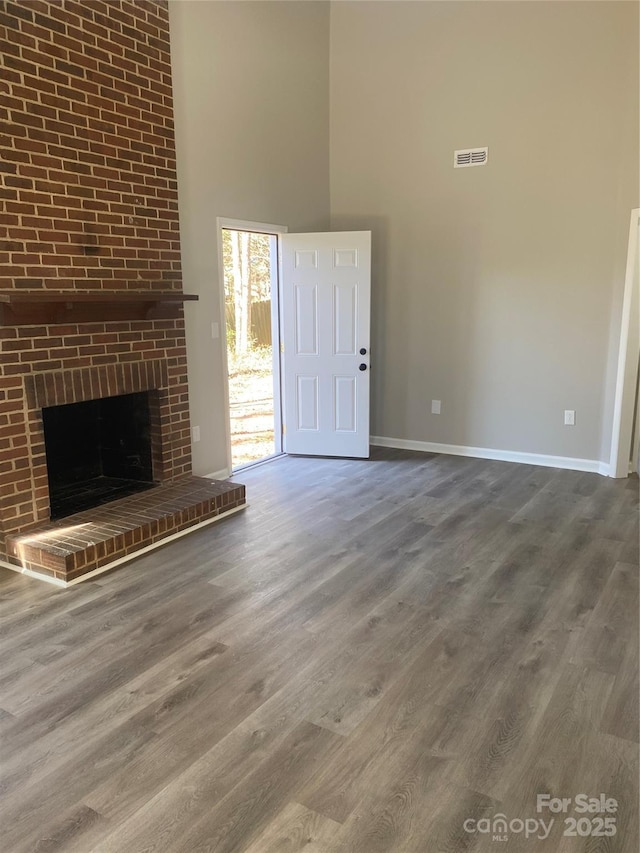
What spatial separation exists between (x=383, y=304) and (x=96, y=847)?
16.4 feet

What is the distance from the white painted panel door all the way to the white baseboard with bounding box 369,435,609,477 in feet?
1.89

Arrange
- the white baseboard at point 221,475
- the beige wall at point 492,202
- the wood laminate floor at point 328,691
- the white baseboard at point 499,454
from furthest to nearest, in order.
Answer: the white baseboard at point 499,454 < the white baseboard at point 221,475 < the beige wall at point 492,202 < the wood laminate floor at point 328,691

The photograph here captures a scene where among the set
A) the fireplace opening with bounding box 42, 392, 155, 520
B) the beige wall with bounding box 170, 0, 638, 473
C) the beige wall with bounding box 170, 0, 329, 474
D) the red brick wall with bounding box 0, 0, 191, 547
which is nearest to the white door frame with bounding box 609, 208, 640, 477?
the beige wall with bounding box 170, 0, 638, 473

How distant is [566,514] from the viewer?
423 centimetres

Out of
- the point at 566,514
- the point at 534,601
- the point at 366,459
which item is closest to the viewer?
the point at 534,601

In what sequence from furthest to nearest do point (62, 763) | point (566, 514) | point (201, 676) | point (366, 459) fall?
point (366, 459)
point (566, 514)
point (201, 676)
point (62, 763)

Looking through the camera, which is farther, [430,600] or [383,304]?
[383,304]

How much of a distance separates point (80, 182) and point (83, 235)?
0.30 m

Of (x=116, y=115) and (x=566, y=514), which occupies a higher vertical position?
(x=116, y=115)

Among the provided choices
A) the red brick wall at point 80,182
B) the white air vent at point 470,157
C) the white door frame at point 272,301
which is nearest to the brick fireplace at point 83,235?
the red brick wall at point 80,182

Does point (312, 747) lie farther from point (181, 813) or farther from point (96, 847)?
point (96, 847)

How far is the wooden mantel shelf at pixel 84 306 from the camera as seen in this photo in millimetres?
3266

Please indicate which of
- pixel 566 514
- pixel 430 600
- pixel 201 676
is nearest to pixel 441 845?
pixel 201 676

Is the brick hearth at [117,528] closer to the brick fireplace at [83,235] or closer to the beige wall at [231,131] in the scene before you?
the brick fireplace at [83,235]
